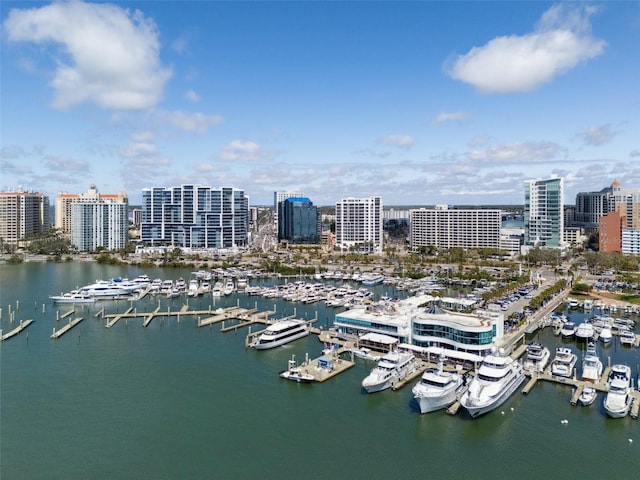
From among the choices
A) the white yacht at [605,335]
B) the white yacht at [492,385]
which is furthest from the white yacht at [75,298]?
the white yacht at [605,335]

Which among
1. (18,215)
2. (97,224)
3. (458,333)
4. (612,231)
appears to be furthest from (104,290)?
(612,231)

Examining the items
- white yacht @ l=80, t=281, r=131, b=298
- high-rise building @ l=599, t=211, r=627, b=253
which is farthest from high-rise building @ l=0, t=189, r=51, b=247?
high-rise building @ l=599, t=211, r=627, b=253

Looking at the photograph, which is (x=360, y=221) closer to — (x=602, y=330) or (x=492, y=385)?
(x=602, y=330)

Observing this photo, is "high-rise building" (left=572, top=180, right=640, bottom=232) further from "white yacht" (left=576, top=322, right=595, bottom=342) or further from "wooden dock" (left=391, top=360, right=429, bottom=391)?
"wooden dock" (left=391, top=360, right=429, bottom=391)

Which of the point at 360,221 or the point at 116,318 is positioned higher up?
the point at 360,221

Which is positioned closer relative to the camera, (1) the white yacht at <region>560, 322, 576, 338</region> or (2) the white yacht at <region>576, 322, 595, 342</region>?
(2) the white yacht at <region>576, 322, 595, 342</region>
